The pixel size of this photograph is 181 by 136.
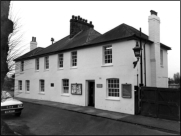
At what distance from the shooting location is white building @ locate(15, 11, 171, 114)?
38.6 feet

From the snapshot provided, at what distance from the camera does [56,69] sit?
1781cm

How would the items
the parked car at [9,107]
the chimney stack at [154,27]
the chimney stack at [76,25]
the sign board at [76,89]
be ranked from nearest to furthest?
the parked car at [9,107]
the chimney stack at [154,27]
the sign board at [76,89]
the chimney stack at [76,25]

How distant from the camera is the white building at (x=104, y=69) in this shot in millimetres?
11773

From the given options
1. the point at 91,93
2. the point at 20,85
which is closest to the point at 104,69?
the point at 91,93

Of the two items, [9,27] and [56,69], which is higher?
[9,27]

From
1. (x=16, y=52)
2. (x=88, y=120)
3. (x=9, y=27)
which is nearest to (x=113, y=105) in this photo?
(x=88, y=120)

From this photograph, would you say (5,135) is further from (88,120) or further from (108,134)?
(88,120)

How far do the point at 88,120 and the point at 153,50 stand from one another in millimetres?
7770

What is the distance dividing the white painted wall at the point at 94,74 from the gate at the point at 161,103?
900mm

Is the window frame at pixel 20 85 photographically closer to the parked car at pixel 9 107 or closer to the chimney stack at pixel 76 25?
the chimney stack at pixel 76 25

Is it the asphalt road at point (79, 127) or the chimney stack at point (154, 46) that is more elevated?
the chimney stack at point (154, 46)

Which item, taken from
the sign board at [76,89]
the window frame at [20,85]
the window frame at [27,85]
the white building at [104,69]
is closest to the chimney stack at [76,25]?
the white building at [104,69]

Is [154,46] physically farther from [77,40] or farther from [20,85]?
[20,85]

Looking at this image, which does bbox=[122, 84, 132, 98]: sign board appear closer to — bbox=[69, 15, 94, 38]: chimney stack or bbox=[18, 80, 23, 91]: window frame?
bbox=[69, 15, 94, 38]: chimney stack
